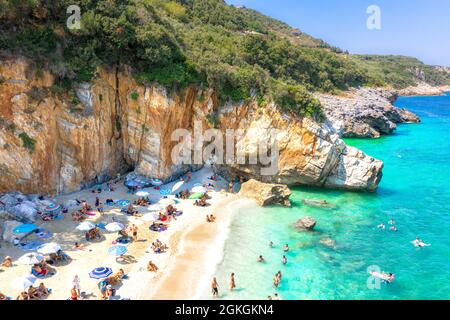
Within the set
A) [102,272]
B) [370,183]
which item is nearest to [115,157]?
[102,272]

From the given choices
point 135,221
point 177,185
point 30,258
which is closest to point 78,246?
point 30,258

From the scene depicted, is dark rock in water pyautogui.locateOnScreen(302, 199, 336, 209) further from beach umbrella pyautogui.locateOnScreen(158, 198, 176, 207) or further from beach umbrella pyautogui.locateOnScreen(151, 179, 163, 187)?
beach umbrella pyautogui.locateOnScreen(151, 179, 163, 187)

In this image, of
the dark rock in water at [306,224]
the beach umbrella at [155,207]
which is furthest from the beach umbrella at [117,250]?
the dark rock in water at [306,224]

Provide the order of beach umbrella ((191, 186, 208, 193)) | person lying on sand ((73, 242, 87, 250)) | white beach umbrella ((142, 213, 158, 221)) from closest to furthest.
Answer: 1. person lying on sand ((73, 242, 87, 250))
2. white beach umbrella ((142, 213, 158, 221))
3. beach umbrella ((191, 186, 208, 193))

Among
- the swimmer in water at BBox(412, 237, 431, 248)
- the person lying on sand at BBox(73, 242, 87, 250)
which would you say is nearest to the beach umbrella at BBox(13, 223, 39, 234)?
the person lying on sand at BBox(73, 242, 87, 250)
